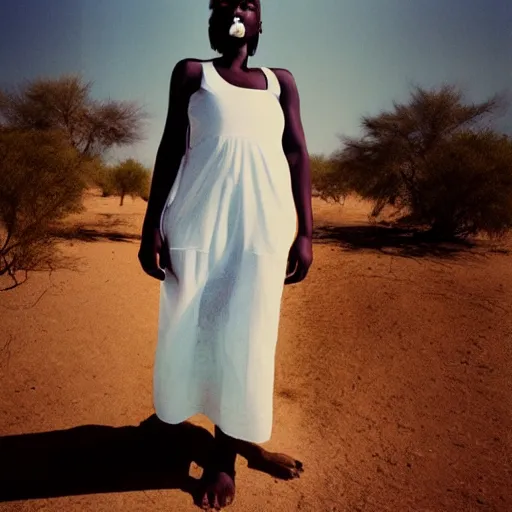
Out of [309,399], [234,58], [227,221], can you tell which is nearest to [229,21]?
Result: [234,58]

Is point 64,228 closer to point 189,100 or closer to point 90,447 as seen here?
point 90,447

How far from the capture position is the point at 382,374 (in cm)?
362

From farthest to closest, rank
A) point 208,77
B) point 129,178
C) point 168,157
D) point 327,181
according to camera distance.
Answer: point 129,178 < point 327,181 < point 168,157 < point 208,77

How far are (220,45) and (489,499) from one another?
253 centimetres

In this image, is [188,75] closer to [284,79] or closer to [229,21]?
[229,21]

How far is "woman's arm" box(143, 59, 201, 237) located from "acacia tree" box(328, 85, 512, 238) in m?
8.68

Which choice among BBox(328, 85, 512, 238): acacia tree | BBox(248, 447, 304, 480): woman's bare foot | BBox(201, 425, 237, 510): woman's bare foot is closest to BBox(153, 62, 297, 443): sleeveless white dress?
BBox(201, 425, 237, 510): woman's bare foot

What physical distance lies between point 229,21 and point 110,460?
220 centimetres

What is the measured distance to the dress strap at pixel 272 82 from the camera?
1.77m

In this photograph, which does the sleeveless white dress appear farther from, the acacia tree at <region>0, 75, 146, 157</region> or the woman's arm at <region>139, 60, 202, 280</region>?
the acacia tree at <region>0, 75, 146, 157</region>

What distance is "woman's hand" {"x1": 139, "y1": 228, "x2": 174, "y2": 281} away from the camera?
1.85m

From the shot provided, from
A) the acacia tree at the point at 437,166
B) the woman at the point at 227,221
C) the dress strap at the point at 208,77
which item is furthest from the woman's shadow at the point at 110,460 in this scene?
the acacia tree at the point at 437,166

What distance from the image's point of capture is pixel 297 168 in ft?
6.31

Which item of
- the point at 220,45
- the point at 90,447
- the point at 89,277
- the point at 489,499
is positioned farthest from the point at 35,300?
the point at 489,499
